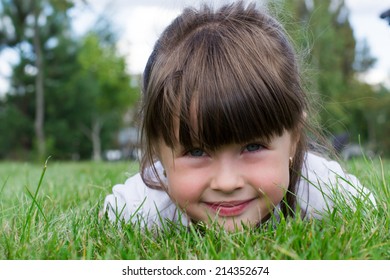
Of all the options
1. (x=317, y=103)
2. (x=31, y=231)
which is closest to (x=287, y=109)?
(x=317, y=103)

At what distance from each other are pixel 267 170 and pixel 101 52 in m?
20.0

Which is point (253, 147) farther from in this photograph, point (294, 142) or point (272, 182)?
point (294, 142)

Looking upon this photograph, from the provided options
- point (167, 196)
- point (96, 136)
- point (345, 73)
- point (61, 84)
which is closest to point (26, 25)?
point (61, 84)

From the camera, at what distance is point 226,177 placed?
1634 mm

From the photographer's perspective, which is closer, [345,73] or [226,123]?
[226,123]

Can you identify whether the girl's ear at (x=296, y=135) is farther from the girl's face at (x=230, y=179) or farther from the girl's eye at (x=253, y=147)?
the girl's eye at (x=253, y=147)

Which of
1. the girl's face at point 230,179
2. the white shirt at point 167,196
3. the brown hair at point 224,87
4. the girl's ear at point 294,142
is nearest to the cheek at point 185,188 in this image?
the girl's face at point 230,179

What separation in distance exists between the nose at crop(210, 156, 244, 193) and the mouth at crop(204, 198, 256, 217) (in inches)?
3.2

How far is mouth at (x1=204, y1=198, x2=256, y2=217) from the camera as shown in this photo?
1720 mm

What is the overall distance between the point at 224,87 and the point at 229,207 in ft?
1.37

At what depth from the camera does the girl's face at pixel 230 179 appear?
1.65 metres

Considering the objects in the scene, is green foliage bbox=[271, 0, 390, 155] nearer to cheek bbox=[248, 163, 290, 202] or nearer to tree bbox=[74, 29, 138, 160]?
tree bbox=[74, 29, 138, 160]

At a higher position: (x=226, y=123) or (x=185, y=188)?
(x=226, y=123)

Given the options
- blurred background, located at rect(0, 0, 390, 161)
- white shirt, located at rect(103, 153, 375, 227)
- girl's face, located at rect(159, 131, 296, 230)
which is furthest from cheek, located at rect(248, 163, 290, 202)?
blurred background, located at rect(0, 0, 390, 161)
